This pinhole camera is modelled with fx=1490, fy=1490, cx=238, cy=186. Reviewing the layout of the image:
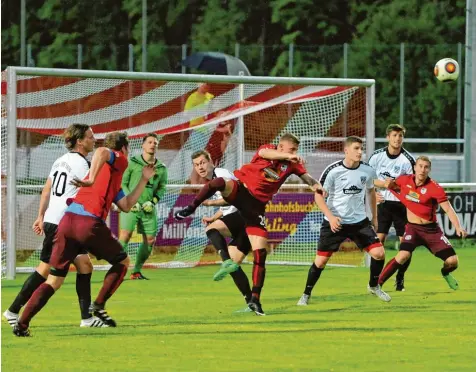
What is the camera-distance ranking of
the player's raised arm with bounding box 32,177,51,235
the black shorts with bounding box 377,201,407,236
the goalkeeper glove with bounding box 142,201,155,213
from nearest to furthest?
1. the player's raised arm with bounding box 32,177,51,235
2. the black shorts with bounding box 377,201,407,236
3. the goalkeeper glove with bounding box 142,201,155,213

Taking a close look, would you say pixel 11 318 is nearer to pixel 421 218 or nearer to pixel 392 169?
pixel 421 218

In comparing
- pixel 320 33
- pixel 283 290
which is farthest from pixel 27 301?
pixel 320 33

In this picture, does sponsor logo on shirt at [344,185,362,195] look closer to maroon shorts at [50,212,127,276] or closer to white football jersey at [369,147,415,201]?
white football jersey at [369,147,415,201]

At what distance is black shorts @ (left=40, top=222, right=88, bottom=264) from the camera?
1241 cm

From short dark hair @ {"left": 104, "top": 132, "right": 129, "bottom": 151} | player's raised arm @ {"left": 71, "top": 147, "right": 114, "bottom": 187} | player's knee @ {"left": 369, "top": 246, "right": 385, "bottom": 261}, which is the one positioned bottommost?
player's knee @ {"left": 369, "top": 246, "right": 385, "bottom": 261}

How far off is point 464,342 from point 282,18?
36.0m

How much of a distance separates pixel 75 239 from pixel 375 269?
4353 mm

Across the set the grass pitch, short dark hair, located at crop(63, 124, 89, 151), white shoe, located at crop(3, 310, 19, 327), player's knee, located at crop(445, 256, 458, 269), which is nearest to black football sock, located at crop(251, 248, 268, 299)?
the grass pitch

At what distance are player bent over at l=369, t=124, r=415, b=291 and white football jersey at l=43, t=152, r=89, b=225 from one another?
541 centimetres

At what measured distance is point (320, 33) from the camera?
1854 inches

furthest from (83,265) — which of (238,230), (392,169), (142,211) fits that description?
(392,169)

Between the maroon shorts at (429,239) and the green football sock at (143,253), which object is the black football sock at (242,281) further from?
the green football sock at (143,253)

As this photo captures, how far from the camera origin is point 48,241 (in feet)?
41.4

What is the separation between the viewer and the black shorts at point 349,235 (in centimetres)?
1492
